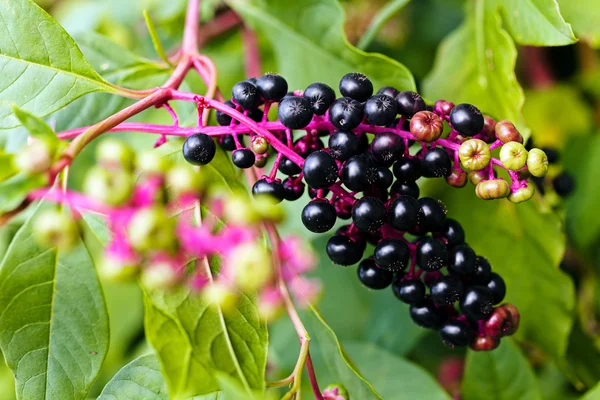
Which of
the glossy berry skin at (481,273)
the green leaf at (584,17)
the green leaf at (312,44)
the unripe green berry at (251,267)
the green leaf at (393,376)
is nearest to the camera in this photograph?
the unripe green berry at (251,267)

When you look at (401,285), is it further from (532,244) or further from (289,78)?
(289,78)

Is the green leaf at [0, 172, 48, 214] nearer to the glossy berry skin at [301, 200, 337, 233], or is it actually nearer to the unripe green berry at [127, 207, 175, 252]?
the unripe green berry at [127, 207, 175, 252]

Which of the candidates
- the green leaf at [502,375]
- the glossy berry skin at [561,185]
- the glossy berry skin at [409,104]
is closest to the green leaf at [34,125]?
the glossy berry skin at [409,104]

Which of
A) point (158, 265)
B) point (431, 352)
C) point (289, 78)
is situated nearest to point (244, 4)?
point (289, 78)

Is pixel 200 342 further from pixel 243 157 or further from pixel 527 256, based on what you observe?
pixel 527 256

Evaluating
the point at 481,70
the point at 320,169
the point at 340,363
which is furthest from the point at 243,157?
the point at 481,70

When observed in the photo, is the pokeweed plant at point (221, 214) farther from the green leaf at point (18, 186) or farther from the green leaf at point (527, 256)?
the green leaf at point (527, 256)
